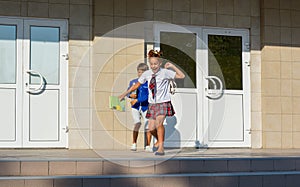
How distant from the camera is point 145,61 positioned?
28.9 ft

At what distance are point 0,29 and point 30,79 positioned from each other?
0.85 metres

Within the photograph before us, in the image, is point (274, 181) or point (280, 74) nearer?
point (274, 181)

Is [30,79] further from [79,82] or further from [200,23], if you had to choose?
[200,23]

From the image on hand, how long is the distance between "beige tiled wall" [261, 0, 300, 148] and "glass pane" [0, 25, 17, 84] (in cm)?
405

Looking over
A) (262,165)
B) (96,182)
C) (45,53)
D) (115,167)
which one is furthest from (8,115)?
(262,165)

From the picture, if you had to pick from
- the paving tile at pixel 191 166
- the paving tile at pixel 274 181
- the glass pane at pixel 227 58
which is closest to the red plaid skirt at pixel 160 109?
the paving tile at pixel 191 166

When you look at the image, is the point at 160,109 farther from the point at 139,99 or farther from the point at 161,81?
the point at 139,99

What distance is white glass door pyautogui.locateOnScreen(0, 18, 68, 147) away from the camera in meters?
8.80

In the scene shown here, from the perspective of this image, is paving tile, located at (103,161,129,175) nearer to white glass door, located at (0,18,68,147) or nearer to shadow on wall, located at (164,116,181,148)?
shadow on wall, located at (164,116,181,148)

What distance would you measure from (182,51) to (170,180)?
3.47 meters

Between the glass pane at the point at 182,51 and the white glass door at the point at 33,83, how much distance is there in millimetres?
1588

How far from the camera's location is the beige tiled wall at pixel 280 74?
32.4ft

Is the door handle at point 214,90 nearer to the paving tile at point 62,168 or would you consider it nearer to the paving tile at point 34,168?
the paving tile at point 62,168

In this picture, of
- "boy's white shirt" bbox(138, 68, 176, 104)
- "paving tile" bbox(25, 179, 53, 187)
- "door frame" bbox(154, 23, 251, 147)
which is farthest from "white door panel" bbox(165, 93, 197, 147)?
"paving tile" bbox(25, 179, 53, 187)
